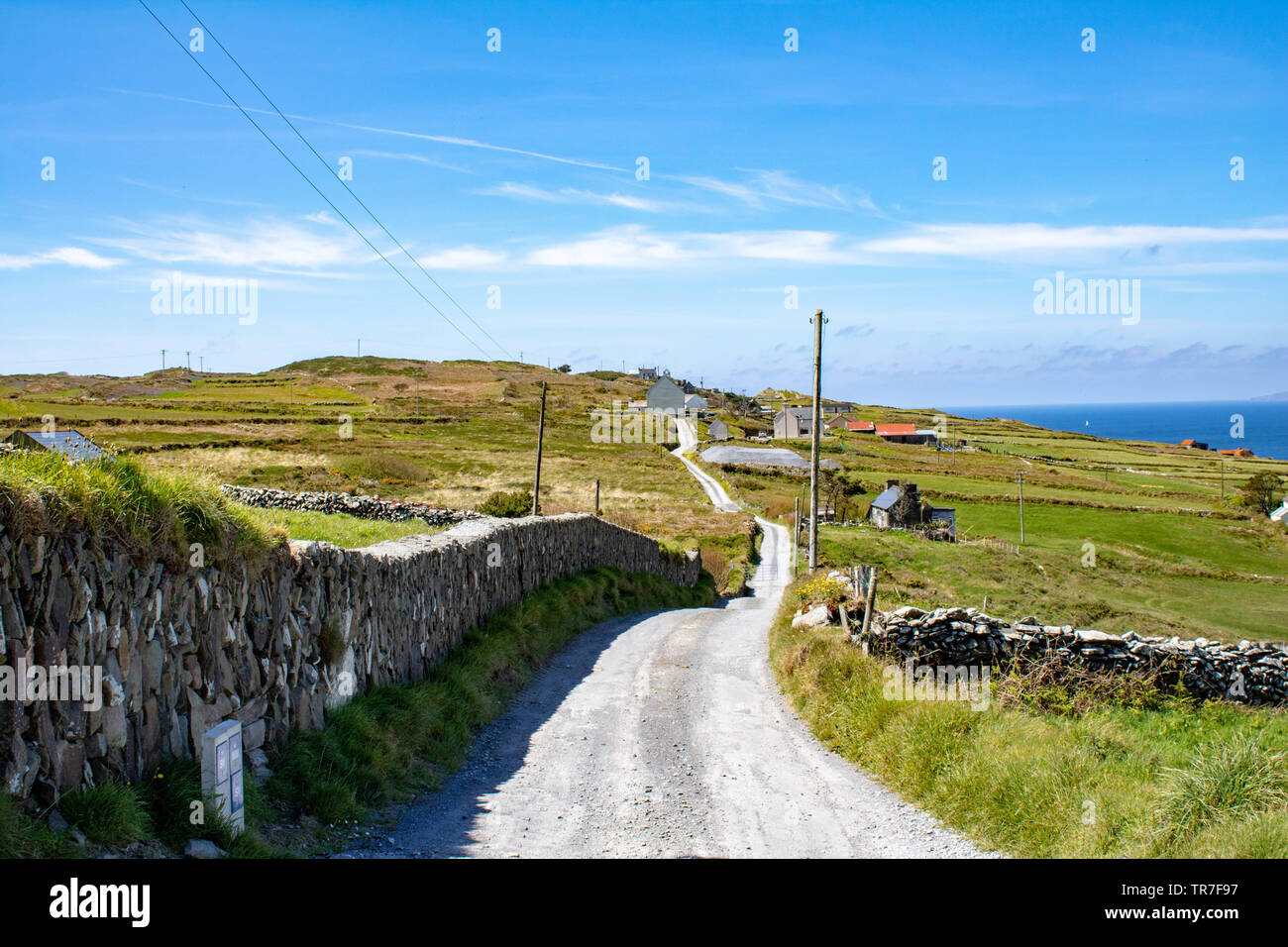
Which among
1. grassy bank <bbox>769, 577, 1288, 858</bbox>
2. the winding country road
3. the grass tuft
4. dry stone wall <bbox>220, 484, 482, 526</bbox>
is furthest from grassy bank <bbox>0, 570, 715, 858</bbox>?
dry stone wall <bbox>220, 484, 482, 526</bbox>

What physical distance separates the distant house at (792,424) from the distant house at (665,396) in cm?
1885

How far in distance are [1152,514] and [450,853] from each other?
86094mm

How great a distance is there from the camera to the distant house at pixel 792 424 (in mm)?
137375

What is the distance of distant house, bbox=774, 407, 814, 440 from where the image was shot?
13738 cm

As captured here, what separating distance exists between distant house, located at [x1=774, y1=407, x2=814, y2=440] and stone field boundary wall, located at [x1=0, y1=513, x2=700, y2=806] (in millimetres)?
129663

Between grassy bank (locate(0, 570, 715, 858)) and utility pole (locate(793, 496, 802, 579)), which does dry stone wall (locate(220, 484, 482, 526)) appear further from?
utility pole (locate(793, 496, 802, 579))

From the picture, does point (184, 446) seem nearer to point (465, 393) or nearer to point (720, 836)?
point (720, 836)

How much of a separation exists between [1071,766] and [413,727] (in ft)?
21.0

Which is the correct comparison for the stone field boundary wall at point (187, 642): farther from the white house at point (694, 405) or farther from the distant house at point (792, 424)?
the white house at point (694, 405)
